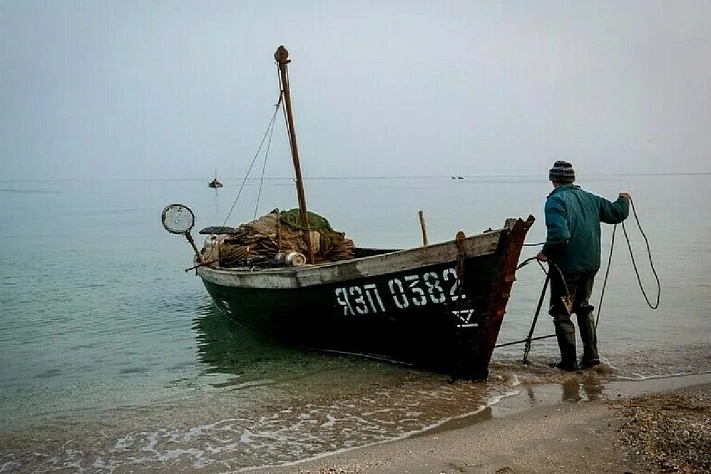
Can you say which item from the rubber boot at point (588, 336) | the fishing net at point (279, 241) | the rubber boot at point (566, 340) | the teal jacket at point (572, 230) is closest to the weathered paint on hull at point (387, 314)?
the teal jacket at point (572, 230)

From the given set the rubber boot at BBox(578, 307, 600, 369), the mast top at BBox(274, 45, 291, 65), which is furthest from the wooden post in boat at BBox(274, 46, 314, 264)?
the rubber boot at BBox(578, 307, 600, 369)

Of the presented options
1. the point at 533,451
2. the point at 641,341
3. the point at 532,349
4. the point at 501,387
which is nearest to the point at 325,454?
the point at 533,451

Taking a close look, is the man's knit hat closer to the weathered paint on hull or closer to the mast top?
the weathered paint on hull

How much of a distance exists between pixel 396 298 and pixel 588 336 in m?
2.27

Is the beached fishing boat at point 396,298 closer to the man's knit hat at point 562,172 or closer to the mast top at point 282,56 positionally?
the mast top at point 282,56

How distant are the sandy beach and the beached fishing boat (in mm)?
1001

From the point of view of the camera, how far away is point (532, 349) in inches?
358

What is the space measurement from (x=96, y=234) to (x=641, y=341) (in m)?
31.8

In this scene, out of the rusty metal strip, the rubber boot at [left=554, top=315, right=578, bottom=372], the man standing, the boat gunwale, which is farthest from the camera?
the rubber boot at [left=554, top=315, right=578, bottom=372]

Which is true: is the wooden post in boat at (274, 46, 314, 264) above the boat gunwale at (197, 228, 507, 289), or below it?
above

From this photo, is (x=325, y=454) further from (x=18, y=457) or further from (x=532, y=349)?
(x=532, y=349)

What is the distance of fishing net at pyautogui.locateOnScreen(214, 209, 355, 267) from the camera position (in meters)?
11.0

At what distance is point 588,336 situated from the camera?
7.54m

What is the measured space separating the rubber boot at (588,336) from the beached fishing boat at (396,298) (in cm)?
115
